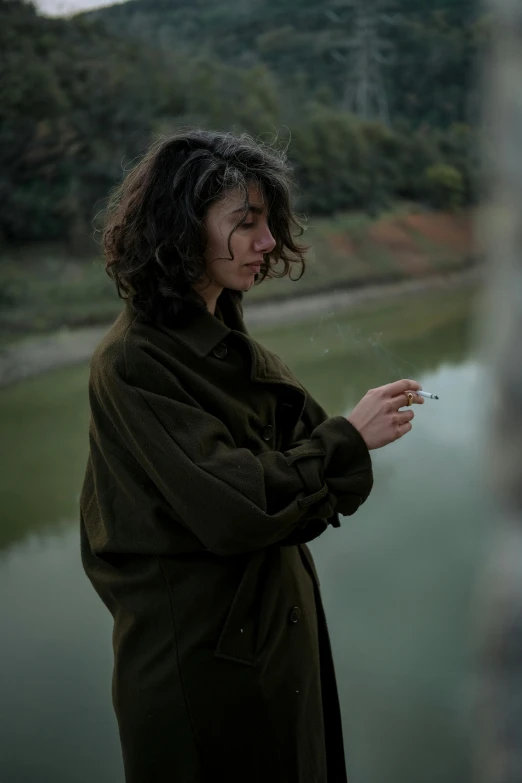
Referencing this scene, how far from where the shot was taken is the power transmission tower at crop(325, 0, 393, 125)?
2754 mm

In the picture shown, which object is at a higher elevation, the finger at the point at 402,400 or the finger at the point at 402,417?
the finger at the point at 402,400

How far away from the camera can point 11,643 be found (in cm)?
227

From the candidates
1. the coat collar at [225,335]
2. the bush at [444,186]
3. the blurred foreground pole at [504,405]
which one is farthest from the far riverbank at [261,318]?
the blurred foreground pole at [504,405]

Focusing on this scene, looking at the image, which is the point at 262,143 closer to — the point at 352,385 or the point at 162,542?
the point at 162,542

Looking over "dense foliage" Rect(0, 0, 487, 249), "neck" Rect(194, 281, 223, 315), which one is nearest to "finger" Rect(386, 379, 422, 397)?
"neck" Rect(194, 281, 223, 315)

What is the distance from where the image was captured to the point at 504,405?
45cm

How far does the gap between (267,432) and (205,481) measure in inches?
8.8

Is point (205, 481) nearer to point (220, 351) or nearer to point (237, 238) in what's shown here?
point (220, 351)

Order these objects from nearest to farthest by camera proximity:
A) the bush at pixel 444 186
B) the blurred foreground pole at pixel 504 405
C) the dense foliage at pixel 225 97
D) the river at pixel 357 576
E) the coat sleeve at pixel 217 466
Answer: the blurred foreground pole at pixel 504 405 < the coat sleeve at pixel 217 466 < the river at pixel 357 576 < the dense foliage at pixel 225 97 < the bush at pixel 444 186

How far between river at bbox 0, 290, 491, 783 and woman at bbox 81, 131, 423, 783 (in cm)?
60

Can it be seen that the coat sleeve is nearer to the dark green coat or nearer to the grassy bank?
the dark green coat

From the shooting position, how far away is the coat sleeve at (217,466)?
1.13 meters

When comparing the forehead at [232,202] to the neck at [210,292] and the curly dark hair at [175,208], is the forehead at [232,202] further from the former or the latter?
the neck at [210,292]

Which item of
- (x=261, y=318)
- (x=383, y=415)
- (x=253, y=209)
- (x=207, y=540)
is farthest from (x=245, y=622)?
(x=261, y=318)
